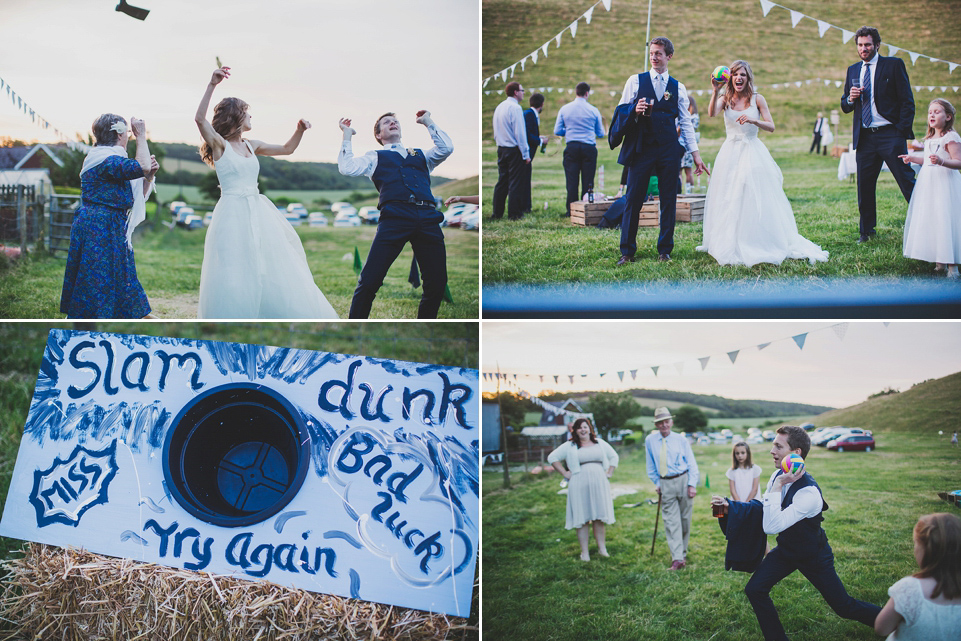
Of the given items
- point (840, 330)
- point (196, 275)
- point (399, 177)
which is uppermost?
point (399, 177)

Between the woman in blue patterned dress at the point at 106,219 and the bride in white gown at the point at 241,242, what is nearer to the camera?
the bride in white gown at the point at 241,242

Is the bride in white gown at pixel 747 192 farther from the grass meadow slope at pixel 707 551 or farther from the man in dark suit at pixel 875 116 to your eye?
the grass meadow slope at pixel 707 551

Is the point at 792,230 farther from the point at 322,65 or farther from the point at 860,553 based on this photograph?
the point at 322,65

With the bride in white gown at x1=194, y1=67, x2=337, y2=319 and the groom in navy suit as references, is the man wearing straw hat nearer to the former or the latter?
the groom in navy suit

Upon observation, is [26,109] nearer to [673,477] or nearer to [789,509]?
[673,477]

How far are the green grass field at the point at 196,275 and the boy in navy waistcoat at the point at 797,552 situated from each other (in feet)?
8.11

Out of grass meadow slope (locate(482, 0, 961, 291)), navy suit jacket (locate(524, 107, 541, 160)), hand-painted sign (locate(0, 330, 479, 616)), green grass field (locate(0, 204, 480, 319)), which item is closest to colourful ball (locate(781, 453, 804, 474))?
grass meadow slope (locate(482, 0, 961, 291))

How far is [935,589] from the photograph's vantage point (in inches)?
142

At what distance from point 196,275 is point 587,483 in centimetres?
363

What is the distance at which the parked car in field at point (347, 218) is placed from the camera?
6.50 meters

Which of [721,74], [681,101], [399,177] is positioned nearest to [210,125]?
[399,177]

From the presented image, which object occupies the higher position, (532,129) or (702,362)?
(532,129)

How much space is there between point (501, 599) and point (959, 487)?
3067 millimetres

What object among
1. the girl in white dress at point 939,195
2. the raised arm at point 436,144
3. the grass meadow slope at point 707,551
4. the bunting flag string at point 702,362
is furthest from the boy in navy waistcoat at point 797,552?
the raised arm at point 436,144
